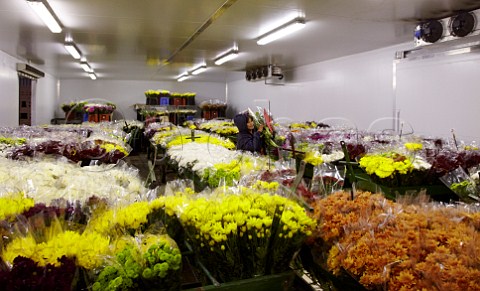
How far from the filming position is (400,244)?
49.3 inches

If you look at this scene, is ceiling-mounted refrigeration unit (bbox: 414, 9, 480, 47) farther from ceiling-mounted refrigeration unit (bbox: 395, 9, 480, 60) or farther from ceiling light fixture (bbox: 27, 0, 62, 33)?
ceiling light fixture (bbox: 27, 0, 62, 33)

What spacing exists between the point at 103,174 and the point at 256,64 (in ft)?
31.2

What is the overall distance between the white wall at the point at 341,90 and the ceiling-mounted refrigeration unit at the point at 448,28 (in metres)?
1.42

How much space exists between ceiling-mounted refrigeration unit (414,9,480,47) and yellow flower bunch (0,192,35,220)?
18.0 ft

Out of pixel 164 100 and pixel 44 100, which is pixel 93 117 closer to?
pixel 164 100

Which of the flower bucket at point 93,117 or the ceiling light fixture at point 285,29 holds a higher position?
the ceiling light fixture at point 285,29

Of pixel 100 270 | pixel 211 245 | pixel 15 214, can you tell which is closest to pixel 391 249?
pixel 211 245

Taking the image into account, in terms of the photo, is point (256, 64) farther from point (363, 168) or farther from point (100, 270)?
point (100, 270)

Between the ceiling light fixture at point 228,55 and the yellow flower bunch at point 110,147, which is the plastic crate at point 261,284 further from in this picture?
the ceiling light fixture at point 228,55

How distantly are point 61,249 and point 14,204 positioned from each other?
519mm

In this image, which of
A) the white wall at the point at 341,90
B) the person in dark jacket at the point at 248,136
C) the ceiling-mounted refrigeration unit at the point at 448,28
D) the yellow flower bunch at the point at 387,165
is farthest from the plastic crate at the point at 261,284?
the white wall at the point at 341,90

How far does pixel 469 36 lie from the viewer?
211 inches

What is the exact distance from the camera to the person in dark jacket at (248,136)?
16.6ft

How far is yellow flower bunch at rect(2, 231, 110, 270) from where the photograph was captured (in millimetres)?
1093
